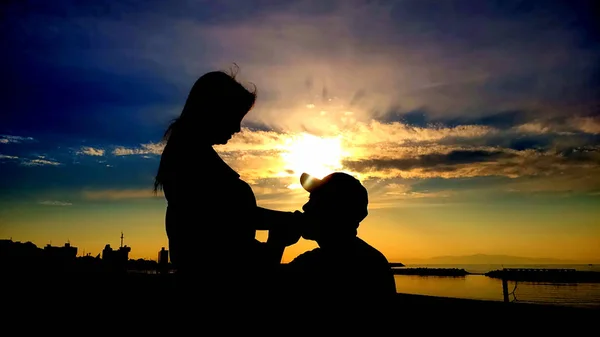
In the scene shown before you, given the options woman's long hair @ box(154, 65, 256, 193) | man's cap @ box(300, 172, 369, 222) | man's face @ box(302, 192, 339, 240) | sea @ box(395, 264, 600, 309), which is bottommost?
sea @ box(395, 264, 600, 309)

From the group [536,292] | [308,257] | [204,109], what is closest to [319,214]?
[308,257]

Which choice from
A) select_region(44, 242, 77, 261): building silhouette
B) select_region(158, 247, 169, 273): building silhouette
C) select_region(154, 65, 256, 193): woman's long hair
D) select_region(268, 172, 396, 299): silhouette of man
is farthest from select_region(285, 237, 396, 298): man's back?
select_region(44, 242, 77, 261): building silhouette

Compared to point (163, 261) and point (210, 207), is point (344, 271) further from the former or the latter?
point (163, 261)

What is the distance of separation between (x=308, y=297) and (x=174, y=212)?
2.11ft

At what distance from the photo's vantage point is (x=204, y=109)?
175cm

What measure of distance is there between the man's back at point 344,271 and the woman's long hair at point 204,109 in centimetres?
70

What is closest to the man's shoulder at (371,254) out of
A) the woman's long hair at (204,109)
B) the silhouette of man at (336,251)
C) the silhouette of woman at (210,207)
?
the silhouette of man at (336,251)

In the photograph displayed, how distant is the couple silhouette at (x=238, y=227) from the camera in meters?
1.50

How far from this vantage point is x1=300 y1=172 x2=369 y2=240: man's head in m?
1.66

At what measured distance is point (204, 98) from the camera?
174 cm

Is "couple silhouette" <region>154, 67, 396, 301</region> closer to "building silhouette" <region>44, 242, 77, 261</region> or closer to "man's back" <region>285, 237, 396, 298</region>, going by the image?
"man's back" <region>285, 237, 396, 298</region>

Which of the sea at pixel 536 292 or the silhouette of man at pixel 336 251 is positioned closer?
the silhouette of man at pixel 336 251

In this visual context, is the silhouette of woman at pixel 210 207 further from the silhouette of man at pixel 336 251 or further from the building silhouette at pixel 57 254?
the building silhouette at pixel 57 254

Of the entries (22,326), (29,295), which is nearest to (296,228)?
(22,326)
